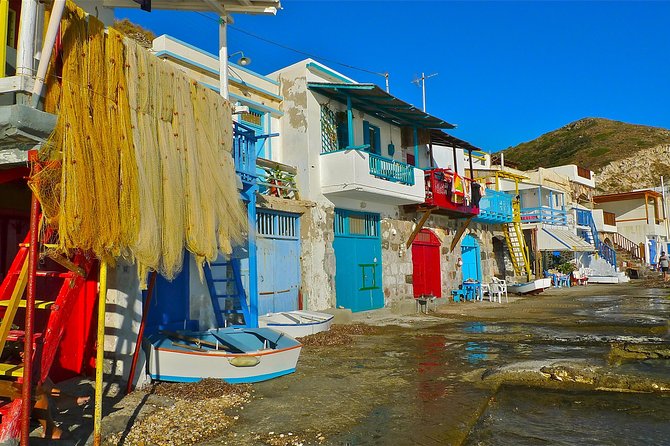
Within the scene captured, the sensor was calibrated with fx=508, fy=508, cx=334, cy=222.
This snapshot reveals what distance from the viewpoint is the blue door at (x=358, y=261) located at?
608 inches

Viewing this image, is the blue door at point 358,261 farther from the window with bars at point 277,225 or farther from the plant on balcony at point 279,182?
the plant on balcony at point 279,182

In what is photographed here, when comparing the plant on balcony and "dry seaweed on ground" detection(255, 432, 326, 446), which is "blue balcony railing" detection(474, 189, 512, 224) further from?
"dry seaweed on ground" detection(255, 432, 326, 446)

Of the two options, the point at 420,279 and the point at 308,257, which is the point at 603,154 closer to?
the point at 420,279

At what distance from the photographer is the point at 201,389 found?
21.6ft

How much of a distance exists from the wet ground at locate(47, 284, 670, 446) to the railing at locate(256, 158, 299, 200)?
16.1 ft

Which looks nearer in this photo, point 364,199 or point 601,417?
point 601,417

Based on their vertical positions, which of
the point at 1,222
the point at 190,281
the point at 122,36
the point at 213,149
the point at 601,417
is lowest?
the point at 601,417

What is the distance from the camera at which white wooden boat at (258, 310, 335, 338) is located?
11023 mm

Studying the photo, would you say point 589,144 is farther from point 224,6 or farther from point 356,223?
point 224,6

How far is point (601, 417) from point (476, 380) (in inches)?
79.6

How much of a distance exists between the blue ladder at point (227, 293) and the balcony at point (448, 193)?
9813 millimetres

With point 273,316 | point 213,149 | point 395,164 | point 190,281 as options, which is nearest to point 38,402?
point 213,149

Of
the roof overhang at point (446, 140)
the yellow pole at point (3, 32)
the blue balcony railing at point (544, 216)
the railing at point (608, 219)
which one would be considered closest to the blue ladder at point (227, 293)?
the yellow pole at point (3, 32)

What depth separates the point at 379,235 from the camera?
56.7 ft
